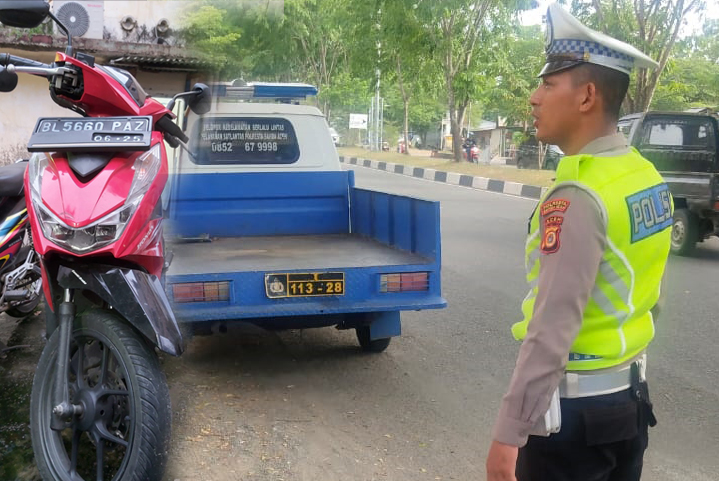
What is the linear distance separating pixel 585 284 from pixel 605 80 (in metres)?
0.45

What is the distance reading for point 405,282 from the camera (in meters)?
4.14

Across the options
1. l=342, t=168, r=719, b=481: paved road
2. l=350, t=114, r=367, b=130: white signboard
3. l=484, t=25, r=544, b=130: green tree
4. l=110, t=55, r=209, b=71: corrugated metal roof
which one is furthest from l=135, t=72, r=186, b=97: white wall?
l=350, t=114, r=367, b=130: white signboard

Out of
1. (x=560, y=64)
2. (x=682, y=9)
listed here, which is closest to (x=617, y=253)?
(x=560, y=64)

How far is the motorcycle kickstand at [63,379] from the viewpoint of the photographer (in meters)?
2.63

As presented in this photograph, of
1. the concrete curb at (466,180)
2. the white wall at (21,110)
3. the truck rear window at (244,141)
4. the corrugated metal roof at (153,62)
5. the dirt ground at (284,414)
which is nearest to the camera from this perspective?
the dirt ground at (284,414)

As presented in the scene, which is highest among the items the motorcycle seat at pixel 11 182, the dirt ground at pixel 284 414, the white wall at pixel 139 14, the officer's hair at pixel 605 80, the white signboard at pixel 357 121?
the white wall at pixel 139 14

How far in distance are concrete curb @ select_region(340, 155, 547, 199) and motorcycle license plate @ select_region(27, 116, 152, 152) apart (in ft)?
35.5

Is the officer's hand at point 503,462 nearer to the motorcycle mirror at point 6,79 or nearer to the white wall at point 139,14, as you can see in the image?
the motorcycle mirror at point 6,79

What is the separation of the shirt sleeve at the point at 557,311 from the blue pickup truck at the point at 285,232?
2.53 metres

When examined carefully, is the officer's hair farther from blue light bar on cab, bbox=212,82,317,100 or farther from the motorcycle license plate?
blue light bar on cab, bbox=212,82,317,100

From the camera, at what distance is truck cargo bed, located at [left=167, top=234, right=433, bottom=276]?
420cm

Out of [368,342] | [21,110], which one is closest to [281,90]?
[368,342]

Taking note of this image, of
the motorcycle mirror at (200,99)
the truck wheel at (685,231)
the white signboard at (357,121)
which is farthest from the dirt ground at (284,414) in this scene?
the white signboard at (357,121)

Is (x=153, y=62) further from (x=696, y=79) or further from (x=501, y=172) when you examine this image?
(x=696, y=79)
